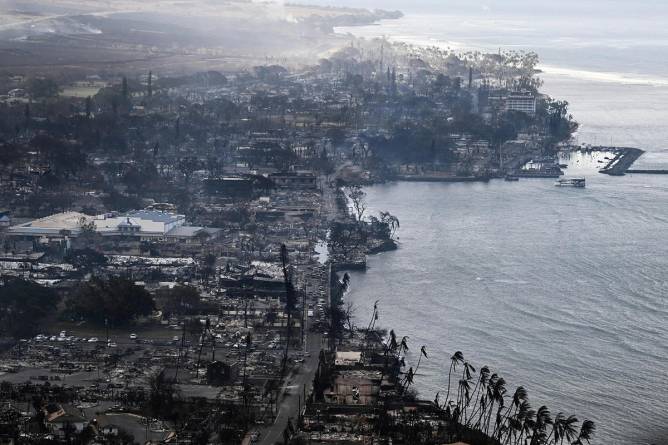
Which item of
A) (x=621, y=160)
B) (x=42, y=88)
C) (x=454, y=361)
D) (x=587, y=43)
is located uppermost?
(x=587, y=43)

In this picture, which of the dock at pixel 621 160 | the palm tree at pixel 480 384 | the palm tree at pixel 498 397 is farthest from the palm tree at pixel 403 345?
the dock at pixel 621 160

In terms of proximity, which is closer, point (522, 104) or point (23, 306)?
point (23, 306)

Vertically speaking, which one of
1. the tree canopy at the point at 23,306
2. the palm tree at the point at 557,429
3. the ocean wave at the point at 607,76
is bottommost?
the tree canopy at the point at 23,306

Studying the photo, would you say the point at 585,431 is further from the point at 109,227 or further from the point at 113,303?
the point at 109,227

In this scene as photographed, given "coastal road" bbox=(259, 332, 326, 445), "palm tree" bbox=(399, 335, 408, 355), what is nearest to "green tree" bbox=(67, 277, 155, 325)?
"coastal road" bbox=(259, 332, 326, 445)

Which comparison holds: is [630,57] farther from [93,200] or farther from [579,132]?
[93,200]

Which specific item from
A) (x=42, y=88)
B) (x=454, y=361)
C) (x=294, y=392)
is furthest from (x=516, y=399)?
(x=42, y=88)

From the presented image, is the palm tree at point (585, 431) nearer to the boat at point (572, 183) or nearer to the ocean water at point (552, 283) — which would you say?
the ocean water at point (552, 283)
